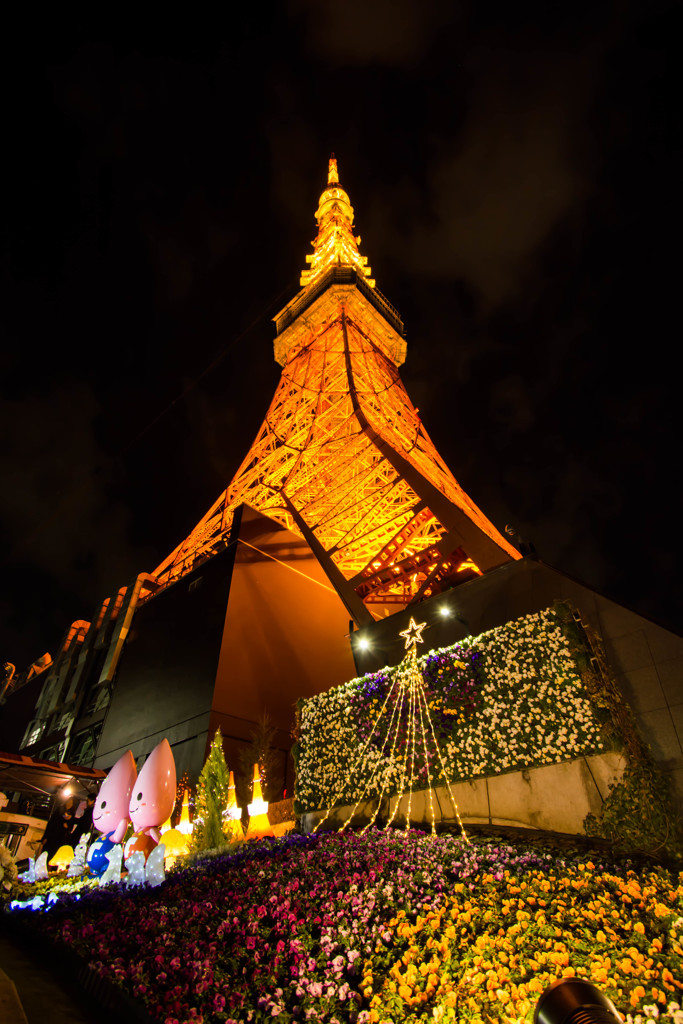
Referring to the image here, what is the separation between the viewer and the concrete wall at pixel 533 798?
6516 millimetres

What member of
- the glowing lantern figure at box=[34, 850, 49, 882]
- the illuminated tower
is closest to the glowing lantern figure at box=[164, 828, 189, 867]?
the glowing lantern figure at box=[34, 850, 49, 882]

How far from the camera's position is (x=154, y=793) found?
8.62 meters

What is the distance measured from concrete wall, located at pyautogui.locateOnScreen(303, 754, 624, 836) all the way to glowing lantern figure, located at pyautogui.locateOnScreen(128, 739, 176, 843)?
370cm

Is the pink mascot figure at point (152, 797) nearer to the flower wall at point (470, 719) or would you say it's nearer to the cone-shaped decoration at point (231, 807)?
the cone-shaped decoration at point (231, 807)

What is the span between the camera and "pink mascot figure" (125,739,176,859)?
337 inches

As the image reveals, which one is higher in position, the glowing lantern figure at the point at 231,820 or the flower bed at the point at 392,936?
the glowing lantern figure at the point at 231,820

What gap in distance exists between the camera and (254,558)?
16.8m

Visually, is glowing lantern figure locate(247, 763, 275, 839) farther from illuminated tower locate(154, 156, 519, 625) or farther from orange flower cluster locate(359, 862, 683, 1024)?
orange flower cluster locate(359, 862, 683, 1024)

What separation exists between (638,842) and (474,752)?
2.39 meters

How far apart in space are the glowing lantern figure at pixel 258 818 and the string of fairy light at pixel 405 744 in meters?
1.26

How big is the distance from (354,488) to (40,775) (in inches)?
506

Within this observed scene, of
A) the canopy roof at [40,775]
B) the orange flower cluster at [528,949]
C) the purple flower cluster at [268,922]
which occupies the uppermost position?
the canopy roof at [40,775]

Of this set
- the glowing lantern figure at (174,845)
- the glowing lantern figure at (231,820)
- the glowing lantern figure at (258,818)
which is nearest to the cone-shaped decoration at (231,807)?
the glowing lantern figure at (231,820)

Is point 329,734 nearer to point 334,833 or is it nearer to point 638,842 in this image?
point 334,833
